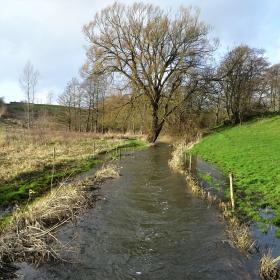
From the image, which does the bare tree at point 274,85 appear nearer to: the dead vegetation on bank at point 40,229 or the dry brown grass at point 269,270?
the dead vegetation on bank at point 40,229

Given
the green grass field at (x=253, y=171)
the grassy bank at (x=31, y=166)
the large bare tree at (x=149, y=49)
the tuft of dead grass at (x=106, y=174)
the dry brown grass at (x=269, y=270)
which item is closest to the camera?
the dry brown grass at (x=269, y=270)

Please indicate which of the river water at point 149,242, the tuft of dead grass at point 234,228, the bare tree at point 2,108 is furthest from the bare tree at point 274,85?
the bare tree at point 2,108

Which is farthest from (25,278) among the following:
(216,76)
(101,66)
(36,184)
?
(216,76)

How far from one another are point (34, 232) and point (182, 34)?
3397 centimetres

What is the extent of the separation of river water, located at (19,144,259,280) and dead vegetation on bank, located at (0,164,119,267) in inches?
15.9

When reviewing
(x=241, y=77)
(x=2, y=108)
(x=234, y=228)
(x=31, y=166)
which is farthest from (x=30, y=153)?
(x=2, y=108)

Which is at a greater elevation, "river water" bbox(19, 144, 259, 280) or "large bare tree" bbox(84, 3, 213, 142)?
"large bare tree" bbox(84, 3, 213, 142)

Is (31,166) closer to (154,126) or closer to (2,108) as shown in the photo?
(154,126)

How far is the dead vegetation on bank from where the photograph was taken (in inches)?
350

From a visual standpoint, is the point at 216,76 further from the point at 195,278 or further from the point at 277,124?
the point at 195,278

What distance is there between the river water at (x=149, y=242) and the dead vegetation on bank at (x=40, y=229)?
0.40m

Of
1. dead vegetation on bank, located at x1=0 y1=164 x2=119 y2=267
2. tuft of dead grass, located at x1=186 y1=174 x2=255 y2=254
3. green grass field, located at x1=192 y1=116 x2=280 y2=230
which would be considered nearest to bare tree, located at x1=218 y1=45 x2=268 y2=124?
green grass field, located at x1=192 y1=116 x2=280 y2=230

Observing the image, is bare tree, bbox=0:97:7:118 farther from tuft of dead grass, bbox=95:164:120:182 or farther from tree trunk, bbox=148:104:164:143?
tuft of dead grass, bbox=95:164:120:182

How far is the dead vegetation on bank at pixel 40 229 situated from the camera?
8891mm
